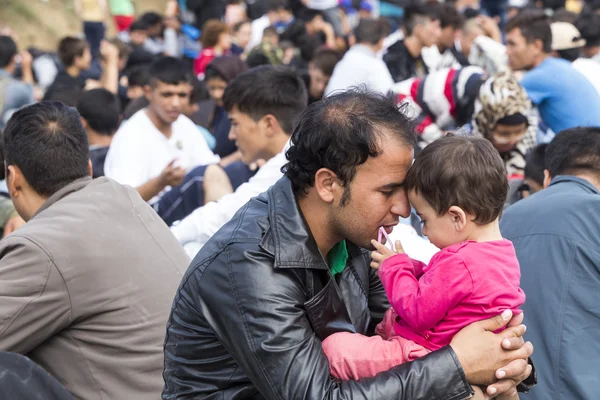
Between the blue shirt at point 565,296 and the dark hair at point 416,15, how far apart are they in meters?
5.93

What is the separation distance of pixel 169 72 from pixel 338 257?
14.1ft

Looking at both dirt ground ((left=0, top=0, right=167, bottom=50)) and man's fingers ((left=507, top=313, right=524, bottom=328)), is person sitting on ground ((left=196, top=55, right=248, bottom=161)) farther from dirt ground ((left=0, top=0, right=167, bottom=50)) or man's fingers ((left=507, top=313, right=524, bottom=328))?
dirt ground ((left=0, top=0, right=167, bottom=50))

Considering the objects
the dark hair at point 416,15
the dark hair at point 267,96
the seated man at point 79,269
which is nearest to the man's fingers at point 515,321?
the seated man at point 79,269

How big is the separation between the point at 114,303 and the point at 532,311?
1.71m

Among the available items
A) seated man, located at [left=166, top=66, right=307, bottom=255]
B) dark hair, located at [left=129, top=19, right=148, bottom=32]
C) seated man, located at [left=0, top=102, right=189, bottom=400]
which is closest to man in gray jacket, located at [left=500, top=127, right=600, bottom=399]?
seated man, located at [left=0, top=102, right=189, bottom=400]

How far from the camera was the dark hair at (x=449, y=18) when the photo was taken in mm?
9805

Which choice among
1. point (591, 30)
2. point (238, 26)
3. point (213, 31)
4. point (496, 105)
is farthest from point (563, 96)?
point (238, 26)

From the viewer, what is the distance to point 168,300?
10.7 feet

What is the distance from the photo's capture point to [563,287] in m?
3.47

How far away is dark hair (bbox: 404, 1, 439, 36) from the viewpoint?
9237mm

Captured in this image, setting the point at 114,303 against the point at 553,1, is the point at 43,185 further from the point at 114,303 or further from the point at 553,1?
the point at 553,1

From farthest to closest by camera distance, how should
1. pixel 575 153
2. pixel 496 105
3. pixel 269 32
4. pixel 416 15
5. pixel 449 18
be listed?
1. pixel 269 32
2. pixel 449 18
3. pixel 416 15
4. pixel 496 105
5. pixel 575 153

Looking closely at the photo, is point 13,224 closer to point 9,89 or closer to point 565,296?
point 565,296

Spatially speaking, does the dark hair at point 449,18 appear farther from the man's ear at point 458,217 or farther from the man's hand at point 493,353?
the man's hand at point 493,353
